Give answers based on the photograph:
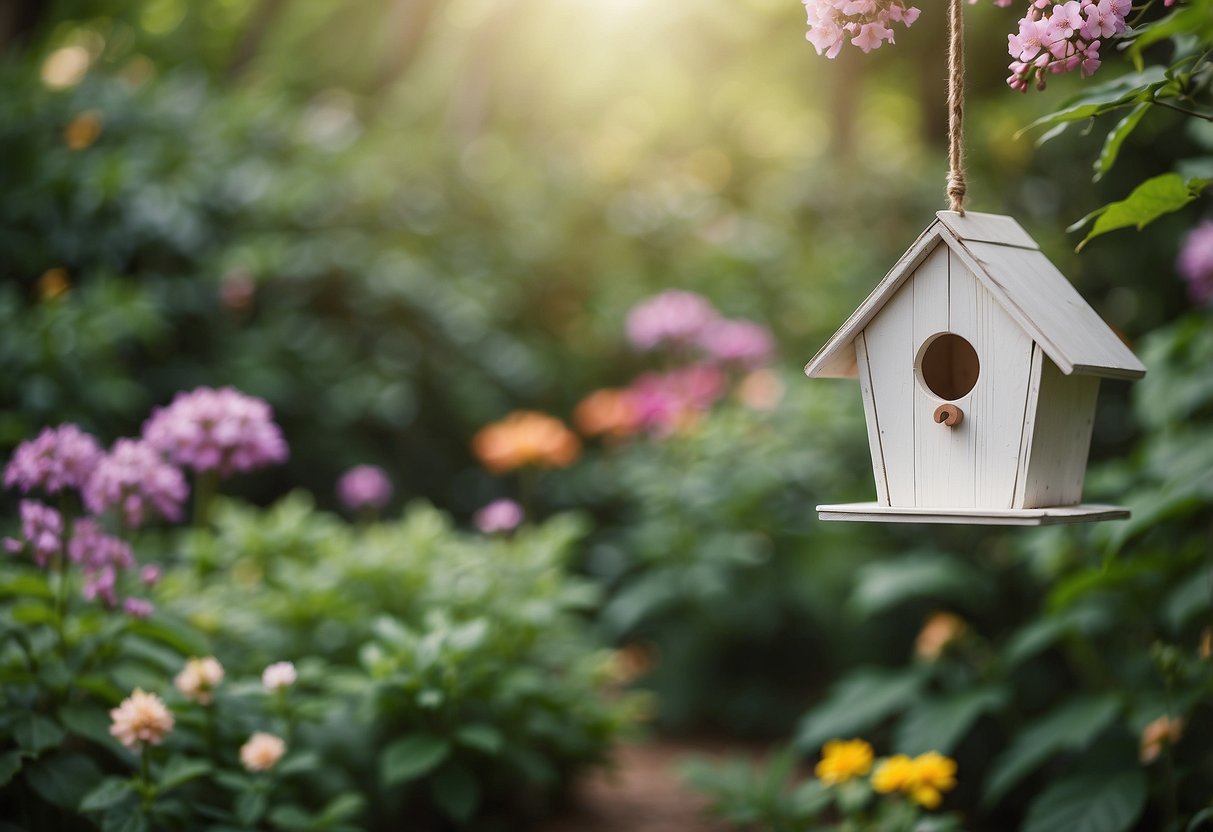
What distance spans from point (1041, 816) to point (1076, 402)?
1257 millimetres

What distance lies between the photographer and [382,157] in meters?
6.53

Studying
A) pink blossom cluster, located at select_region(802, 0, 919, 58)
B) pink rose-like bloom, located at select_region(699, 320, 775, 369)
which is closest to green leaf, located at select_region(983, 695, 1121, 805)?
pink blossom cluster, located at select_region(802, 0, 919, 58)

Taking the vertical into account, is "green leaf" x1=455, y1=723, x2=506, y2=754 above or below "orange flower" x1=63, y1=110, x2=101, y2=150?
below

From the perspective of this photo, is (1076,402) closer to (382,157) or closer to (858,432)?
(858,432)

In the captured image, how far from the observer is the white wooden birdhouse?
171 centimetres

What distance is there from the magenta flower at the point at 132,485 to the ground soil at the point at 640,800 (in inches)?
60.9

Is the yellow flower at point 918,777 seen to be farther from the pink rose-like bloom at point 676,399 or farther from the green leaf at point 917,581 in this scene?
the pink rose-like bloom at point 676,399

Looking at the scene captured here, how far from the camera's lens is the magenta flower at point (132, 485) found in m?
2.46

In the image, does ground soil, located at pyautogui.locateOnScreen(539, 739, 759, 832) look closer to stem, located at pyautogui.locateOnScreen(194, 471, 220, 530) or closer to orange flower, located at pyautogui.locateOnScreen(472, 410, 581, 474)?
orange flower, located at pyautogui.locateOnScreen(472, 410, 581, 474)

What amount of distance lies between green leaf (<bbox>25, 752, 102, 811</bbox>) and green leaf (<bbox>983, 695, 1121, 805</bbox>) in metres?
2.17

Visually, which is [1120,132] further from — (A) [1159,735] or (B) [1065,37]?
(A) [1159,735]

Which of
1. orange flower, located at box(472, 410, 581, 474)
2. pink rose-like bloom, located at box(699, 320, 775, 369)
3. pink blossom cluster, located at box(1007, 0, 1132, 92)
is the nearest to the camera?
pink blossom cluster, located at box(1007, 0, 1132, 92)

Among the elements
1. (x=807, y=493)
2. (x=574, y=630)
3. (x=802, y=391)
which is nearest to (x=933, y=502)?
(x=574, y=630)

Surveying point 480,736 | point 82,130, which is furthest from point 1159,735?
point 82,130
